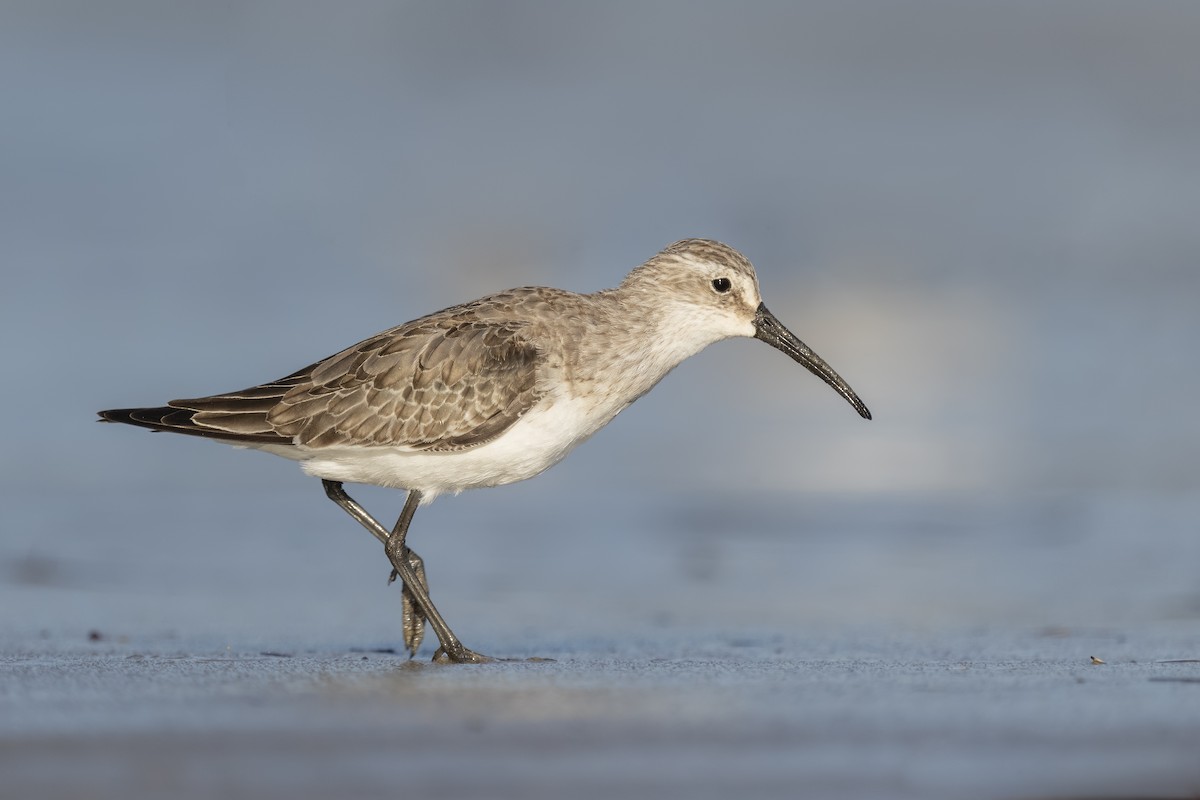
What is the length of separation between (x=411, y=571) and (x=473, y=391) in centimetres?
100

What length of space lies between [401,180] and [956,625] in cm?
1198

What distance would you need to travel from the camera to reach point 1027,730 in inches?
216

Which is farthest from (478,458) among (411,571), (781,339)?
(781,339)

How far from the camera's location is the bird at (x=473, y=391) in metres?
7.89

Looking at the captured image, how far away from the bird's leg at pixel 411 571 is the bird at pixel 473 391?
1 centimetres

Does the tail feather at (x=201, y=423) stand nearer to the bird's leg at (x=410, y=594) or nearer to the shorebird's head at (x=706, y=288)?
the bird's leg at (x=410, y=594)

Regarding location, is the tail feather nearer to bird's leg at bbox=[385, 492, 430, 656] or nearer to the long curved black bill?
→ bird's leg at bbox=[385, 492, 430, 656]

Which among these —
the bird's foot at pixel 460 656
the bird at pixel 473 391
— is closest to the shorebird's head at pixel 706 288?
the bird at pixel 473 391

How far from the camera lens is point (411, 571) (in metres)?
8.04

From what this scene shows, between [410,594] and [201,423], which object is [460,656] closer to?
[410,594]

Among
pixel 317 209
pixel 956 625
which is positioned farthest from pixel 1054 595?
pixel 317 209

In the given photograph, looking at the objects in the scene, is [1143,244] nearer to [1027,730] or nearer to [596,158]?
[596,158]

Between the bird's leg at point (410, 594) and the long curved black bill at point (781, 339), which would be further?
the long curved black bill at point (781, 339)

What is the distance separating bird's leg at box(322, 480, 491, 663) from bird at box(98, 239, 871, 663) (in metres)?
0.01
